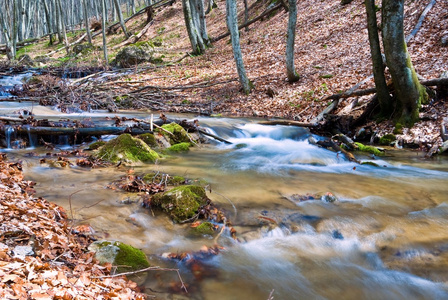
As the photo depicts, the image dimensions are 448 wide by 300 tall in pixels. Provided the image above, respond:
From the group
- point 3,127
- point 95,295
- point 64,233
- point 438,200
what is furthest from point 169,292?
point 3,127

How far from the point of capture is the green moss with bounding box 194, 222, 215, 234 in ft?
12.8

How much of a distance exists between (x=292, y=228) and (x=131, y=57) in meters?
19.0

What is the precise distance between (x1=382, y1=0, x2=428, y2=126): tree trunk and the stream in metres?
1.81

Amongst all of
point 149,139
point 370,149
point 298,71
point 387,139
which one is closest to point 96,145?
point 149,139

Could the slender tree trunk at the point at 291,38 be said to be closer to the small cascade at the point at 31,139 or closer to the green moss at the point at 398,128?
the green moss at the point at 398,128

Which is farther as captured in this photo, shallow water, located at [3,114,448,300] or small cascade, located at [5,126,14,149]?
small cascade, located at [5,126,14,149]

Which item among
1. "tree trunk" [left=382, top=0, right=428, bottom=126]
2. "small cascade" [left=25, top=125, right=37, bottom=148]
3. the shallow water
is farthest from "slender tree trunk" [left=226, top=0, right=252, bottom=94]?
"small cascade" [left=25, top=125, right=37, bottom=148]

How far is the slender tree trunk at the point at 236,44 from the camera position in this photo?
12.0 meters

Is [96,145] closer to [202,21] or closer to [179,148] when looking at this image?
[179,148]

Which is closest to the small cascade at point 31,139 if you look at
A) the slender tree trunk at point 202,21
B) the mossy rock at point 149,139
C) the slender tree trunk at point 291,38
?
the mossy rock at point 149,139

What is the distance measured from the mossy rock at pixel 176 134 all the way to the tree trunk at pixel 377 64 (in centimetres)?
540

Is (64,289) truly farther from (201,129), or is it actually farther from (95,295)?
(201,129)

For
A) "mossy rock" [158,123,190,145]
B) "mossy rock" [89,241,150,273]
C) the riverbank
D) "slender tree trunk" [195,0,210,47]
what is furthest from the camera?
"slender tree trunk" [195,0,210,47]

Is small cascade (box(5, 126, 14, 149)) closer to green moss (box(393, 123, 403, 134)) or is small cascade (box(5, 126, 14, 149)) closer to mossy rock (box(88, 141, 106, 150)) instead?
mossy rock (box(88, 141, 106, 150))
